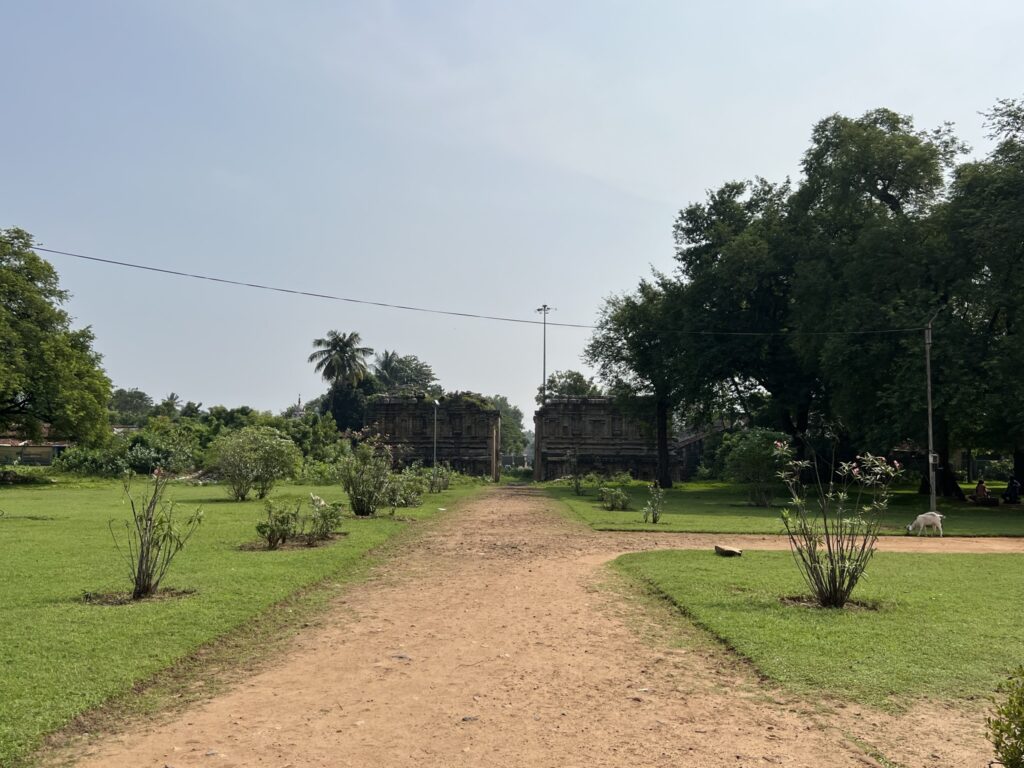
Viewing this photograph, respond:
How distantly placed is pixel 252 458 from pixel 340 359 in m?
46.9

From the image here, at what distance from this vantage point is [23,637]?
6637 mm

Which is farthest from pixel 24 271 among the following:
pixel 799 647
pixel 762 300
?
pixel 799 647

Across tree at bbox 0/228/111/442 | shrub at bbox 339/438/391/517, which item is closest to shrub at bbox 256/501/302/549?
shrub at bbox 339/438/391/517

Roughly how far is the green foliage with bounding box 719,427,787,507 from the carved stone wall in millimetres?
31207

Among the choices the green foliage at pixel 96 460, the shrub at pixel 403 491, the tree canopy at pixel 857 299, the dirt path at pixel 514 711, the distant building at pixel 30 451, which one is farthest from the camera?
the distant building at pixel 30 451

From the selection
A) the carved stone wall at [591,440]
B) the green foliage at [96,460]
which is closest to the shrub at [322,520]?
the green foliage at [96,460]

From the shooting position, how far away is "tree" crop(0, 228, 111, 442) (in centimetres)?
3656

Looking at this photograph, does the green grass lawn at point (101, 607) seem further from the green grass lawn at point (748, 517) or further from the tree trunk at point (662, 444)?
the tree trunk at point (662, 444)

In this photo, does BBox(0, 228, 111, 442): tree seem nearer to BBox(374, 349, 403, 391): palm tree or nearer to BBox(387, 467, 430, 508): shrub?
BBox(387, 467, 430, 508): shrub

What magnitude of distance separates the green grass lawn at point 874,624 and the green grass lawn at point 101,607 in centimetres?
477

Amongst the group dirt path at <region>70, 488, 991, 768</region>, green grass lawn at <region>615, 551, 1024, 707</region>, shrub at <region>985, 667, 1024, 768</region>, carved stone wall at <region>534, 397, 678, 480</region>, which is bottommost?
dirt path at <region>70, 488, 991, 768</region>

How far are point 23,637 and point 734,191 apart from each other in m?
40.2

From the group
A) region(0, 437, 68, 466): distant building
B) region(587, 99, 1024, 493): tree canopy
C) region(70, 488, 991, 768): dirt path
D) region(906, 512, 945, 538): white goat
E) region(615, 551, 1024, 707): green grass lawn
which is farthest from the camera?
region(0, 437, 68, 466): distant building

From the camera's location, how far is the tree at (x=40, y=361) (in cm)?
3656
